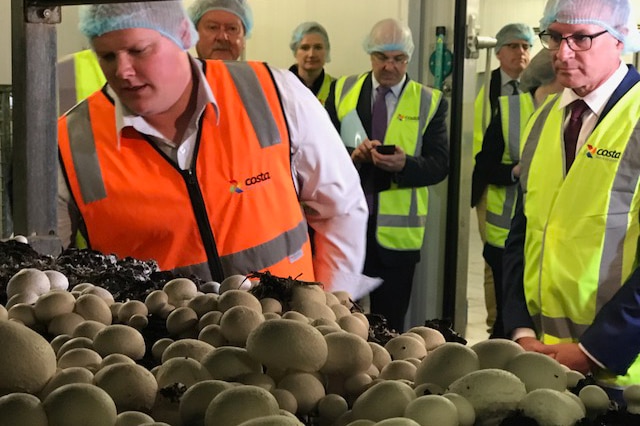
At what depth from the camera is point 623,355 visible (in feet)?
6.30

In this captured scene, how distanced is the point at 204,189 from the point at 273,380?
117 cm

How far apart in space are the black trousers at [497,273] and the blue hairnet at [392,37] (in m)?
1.01

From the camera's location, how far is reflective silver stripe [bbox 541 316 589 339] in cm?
207

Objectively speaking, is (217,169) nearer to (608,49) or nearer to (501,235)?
(608,49)

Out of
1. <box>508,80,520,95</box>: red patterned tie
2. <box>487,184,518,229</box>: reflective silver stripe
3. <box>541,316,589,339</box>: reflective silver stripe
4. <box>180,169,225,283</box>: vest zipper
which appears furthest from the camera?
<box>508,80,520,95</box>: red patterned tie

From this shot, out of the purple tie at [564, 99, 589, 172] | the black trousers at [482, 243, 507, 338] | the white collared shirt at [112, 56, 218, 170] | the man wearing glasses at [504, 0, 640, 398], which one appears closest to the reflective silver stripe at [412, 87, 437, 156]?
the black trousers at [482, 243, 507, 338]

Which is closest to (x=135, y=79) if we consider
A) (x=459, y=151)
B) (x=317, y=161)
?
(x=317, y=161)

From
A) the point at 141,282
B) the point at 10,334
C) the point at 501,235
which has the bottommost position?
the point at 501,235

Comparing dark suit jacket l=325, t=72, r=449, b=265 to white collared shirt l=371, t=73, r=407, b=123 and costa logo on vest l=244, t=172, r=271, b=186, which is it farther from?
costa logo on vest l=244, t=172, r=271, b=186

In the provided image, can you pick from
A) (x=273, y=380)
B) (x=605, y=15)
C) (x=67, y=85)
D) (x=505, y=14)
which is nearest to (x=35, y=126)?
(x=273, y=380)

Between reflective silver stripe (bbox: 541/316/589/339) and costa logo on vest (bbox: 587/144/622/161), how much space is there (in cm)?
40

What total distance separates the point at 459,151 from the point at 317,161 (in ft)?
5.80

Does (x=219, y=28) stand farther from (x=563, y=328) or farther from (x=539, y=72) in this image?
(x=539, y=72)

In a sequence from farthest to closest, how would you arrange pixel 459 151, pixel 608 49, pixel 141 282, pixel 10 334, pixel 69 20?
pixel 69 20, pixel 459 151, pixel 608 49, pixel 141 282, pixel 10 334
